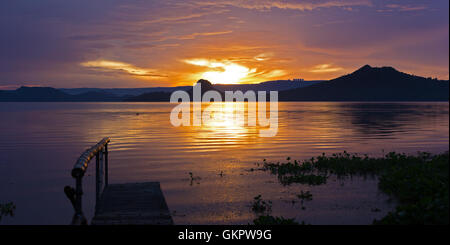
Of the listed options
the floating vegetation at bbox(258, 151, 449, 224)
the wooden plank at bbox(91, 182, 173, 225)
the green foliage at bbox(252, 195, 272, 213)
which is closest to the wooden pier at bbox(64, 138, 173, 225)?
the wooden plank at bbox(91, 182, 173, 225)

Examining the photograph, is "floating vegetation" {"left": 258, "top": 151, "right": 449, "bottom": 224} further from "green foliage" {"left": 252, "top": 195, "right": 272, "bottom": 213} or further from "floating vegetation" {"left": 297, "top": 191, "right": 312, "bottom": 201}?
"green foliage" {"left": 252, "top": 195, "right": 272, "bottom": 213}

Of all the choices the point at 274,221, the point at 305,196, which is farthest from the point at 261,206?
the point at 274,221

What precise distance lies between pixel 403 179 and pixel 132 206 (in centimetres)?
1085

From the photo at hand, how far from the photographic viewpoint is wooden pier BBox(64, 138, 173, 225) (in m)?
8.66

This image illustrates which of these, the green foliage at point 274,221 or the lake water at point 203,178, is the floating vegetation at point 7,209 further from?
the green foliage at point 274,221

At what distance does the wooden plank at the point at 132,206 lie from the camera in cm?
1042

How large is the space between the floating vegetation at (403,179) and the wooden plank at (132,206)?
637 centimetres

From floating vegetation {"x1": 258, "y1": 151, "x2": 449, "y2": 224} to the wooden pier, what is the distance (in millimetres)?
6422

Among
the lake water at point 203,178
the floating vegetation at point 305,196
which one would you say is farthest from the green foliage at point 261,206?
the floating vegetation at point 305,196

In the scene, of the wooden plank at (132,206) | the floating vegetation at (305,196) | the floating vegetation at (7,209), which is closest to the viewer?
the wooden plank at (132,206)

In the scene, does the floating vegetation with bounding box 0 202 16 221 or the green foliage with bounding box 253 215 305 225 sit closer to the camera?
the green foliage with bounding box 253 215 305 225

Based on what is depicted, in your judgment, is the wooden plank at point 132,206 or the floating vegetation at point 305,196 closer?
the wooden plank at point 132,206
